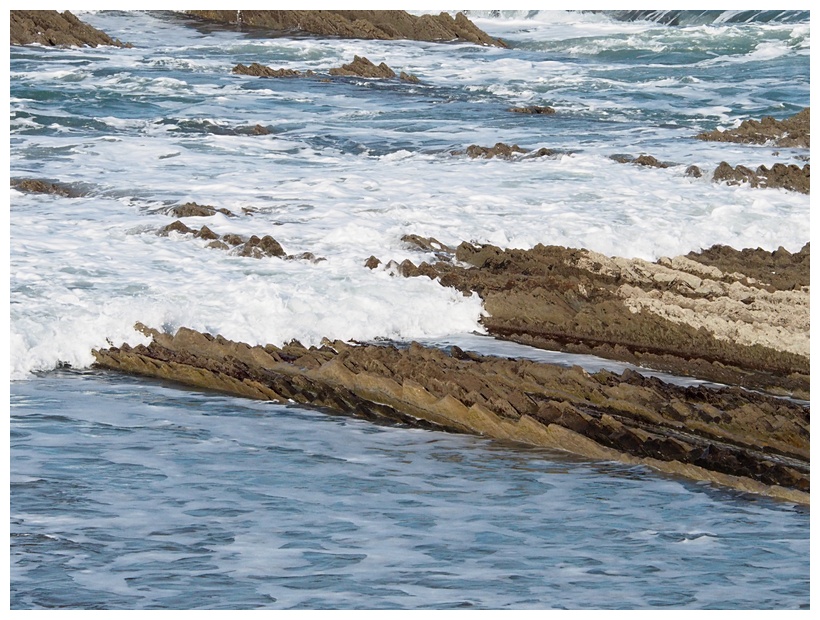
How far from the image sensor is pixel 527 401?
734 cm

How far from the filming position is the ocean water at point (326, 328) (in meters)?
5.21

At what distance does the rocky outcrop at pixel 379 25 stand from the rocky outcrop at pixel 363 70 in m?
6.65

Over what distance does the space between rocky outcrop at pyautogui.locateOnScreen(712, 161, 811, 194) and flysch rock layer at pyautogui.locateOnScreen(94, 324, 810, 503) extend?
929 cm

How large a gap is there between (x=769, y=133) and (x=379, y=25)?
58.0ft

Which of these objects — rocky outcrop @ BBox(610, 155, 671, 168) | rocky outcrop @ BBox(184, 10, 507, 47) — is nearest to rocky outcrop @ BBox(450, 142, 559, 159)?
rocky outcrop @ BBox(610, 155, 671, 168)

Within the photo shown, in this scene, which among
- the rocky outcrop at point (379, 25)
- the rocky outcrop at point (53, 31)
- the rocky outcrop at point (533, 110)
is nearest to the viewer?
the rocky outcrop at point (533, 110)

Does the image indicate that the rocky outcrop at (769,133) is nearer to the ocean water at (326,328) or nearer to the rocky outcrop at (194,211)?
the ocean water at (326,328)

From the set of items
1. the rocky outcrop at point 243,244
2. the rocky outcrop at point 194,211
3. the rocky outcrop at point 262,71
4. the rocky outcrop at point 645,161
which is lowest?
the rocky outcrop at point 243,244

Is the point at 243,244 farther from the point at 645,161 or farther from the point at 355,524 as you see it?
the point at 645,161

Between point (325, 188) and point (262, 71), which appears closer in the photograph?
point (325, 188)

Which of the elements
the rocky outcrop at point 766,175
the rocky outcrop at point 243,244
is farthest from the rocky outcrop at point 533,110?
the rocky outcrop at point 243,244

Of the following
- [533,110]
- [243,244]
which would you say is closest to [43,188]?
[243,244]

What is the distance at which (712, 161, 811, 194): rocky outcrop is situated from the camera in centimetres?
1659
